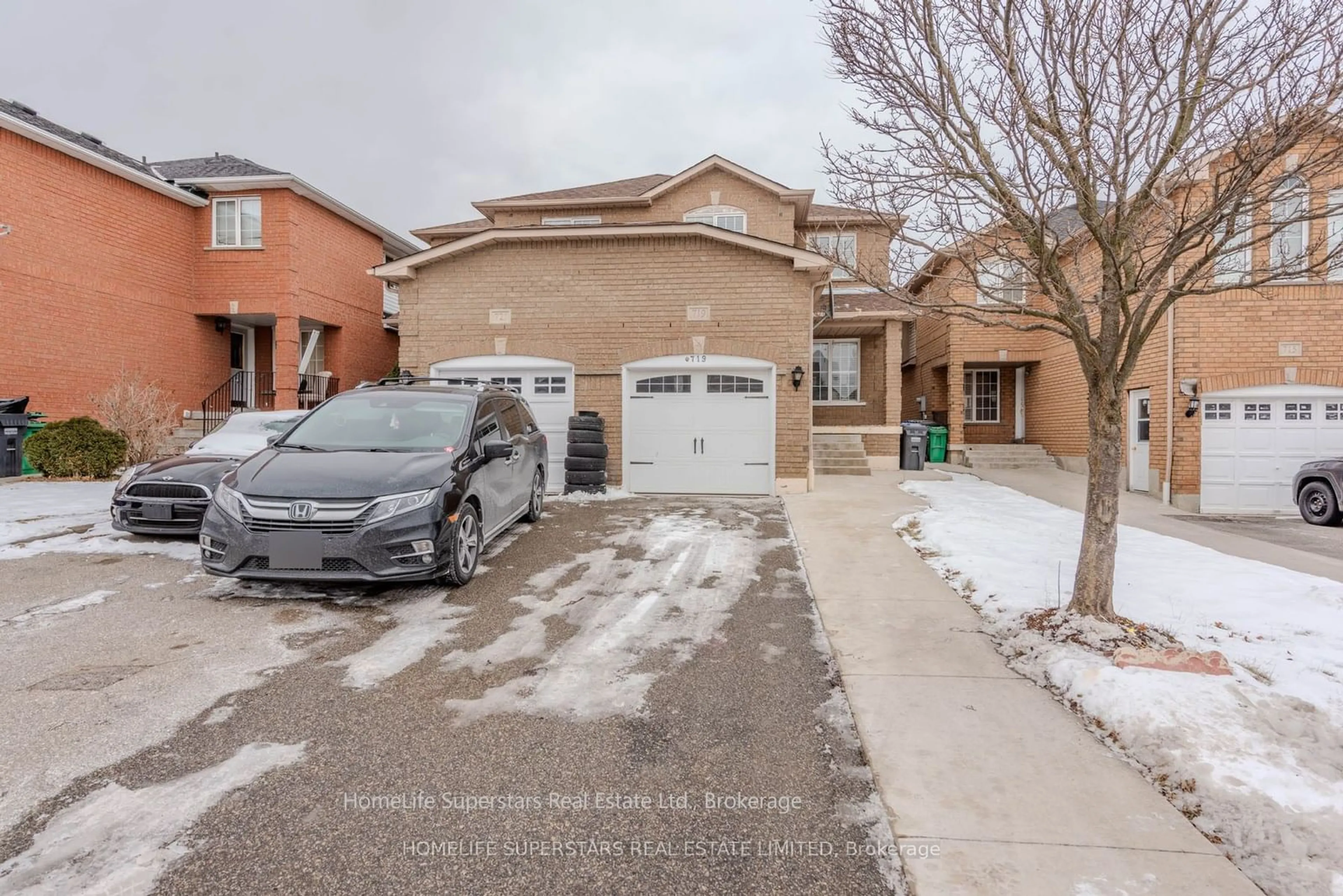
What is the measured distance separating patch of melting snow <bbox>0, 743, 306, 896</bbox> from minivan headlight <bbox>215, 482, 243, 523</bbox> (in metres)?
2.47

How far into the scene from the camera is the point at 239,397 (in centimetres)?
1766

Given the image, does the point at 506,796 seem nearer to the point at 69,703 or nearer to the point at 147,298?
the point at 69,703

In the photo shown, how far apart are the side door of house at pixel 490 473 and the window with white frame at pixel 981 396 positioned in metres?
16.5

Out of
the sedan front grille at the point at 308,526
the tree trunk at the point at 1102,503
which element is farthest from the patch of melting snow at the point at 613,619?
the tree trunk at the point at 1102,503

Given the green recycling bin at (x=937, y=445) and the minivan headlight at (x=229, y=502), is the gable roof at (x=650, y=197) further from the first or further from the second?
the minivan headlight at (x=229, y=502)

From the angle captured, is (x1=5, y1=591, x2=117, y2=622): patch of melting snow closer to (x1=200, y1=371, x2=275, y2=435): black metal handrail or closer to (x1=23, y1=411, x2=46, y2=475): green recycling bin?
(x1=23, y1=411, x2=46, y2=475): green recycling bin

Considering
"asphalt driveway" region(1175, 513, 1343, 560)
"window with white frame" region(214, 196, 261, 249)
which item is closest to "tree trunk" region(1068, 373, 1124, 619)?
"asphalt driveway" region(1175, 513, 1343, 560)

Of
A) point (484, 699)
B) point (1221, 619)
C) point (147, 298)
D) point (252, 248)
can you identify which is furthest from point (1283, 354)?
point (147, 298)

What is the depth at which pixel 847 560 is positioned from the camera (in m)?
6.55

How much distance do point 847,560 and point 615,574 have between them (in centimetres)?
234

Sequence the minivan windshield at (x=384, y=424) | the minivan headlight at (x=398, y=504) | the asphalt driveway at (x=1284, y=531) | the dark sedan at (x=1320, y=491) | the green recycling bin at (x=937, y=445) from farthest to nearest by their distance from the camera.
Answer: the green recycling bin at (x=937, y=445) < the dark sedan at (x=1320, y=491) < the asphalt driveway at (x=1284, y=531) < the minivan windshield at (x=384, y=424) < the minivan headlight at (x=398, y=504)

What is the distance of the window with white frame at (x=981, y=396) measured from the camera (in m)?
19.5

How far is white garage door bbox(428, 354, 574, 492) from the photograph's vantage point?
38.2 ft

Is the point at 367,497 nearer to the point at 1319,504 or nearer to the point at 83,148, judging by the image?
the point at 1319,504
